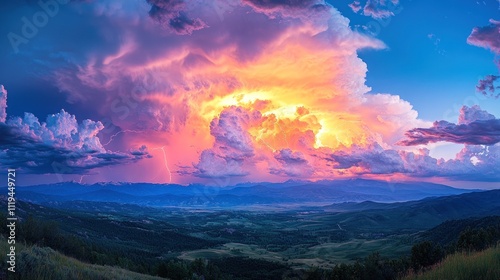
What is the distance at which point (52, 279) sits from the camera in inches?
470

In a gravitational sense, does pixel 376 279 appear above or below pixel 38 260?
below

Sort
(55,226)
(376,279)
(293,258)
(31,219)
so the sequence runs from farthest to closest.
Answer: (293,258)
(55,226)
(31,219)
(376,279)

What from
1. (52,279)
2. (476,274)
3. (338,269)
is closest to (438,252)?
(338,269)

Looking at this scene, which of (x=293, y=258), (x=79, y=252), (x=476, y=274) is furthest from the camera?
(x=293, y=258)

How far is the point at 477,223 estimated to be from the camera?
169 metres

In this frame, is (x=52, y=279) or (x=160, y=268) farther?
(x=160, y=268)

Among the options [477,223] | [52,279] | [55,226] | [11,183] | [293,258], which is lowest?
[293,258]

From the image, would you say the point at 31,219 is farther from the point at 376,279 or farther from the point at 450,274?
the point at 450,274

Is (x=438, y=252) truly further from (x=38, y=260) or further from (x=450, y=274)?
(x=38, y=260)

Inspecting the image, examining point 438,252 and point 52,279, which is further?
point 438,252

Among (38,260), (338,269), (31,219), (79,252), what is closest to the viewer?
(38,260)

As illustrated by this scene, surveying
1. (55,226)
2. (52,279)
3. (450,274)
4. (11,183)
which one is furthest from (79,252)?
(450,274)

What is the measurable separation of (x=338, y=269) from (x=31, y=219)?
63.4m

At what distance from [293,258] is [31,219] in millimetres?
154161
